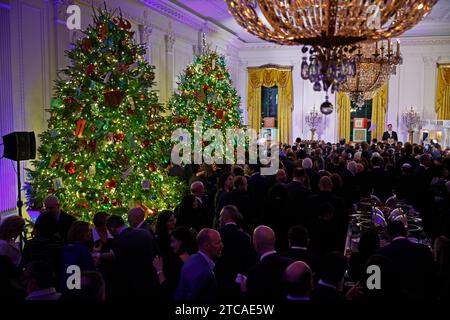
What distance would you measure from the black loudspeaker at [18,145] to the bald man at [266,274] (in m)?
4.18

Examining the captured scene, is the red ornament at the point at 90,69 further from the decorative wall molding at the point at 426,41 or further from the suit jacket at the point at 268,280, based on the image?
the decorative wall molding at the point at 426,41

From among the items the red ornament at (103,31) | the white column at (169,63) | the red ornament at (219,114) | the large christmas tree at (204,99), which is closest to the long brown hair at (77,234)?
the red ornament at (103,31)

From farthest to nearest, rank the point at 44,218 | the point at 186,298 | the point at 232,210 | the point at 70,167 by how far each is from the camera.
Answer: the point at 70,167 < the point at 232,210 < the point at 44,218 < the point at 186,298

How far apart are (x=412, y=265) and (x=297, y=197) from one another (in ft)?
10.2

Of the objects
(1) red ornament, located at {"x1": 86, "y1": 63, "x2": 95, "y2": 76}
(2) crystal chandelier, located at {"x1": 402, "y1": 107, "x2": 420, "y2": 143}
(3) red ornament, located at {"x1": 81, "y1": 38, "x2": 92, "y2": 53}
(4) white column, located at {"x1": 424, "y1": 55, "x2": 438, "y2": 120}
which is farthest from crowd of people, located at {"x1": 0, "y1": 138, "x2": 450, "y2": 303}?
(4) white column, located at {"x1": 424, "y1": 55, "x2": 438, "y2": 120}

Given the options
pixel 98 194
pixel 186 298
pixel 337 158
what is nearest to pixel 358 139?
pixel 337 158

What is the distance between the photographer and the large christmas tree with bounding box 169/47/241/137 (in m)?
12.7

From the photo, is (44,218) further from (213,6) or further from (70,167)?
(213,6)

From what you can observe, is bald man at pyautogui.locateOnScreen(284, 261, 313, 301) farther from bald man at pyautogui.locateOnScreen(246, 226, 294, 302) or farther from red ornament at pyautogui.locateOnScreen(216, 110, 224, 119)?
red ornament at pyautogui.locateOnScreen(216, 110, 224, 119)

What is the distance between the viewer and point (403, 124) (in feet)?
64.7

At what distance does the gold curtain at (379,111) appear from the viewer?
20094mm

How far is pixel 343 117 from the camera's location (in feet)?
67.8
